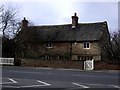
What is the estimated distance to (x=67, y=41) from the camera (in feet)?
184

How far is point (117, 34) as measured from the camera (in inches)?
1756

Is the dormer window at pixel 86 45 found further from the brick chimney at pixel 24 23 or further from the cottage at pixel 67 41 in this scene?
the brick chimney at pixel 24 23

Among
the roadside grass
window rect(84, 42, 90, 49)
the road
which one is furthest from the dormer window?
the road

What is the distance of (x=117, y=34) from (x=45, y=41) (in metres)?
17.2

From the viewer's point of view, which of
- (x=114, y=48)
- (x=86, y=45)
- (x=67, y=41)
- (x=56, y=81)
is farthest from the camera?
(x=67, y=41)

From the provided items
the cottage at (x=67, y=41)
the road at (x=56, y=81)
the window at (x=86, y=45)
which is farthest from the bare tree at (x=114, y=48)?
the road at (x=56, y=81)

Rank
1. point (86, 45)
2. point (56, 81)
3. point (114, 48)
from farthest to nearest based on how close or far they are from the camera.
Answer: point (86, 45), point (114, 48), point (56, 81)

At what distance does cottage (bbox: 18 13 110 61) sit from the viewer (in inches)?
2133

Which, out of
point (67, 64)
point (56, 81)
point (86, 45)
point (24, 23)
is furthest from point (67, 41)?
point (56, 81)

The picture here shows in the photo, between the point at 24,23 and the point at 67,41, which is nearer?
the point at 67,41

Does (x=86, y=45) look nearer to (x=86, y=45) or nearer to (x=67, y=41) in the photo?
(x=86, y=45)

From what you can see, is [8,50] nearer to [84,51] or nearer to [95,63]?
[84,51]

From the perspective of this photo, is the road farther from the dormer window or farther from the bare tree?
the dormer window

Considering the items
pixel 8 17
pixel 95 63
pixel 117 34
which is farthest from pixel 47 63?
pixel 8 17
